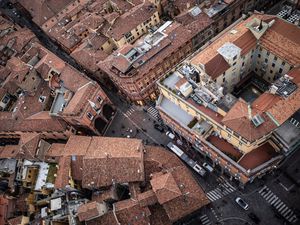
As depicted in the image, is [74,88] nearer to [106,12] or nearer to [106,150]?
[106,150]

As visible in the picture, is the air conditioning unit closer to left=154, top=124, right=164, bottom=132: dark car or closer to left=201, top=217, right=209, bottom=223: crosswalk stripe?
left=201, top=217, right=209, bottom=223: crosswalk stripe

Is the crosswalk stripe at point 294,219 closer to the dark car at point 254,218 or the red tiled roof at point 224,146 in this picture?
the dark car at point 254,218

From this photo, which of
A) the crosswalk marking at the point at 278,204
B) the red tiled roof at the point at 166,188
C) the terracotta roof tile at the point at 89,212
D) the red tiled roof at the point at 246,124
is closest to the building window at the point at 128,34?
the red tiled roof at the point at 246,124

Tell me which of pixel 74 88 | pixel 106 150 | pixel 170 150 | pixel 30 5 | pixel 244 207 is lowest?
pixel 244 207

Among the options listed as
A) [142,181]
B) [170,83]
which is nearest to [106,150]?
[142,181]

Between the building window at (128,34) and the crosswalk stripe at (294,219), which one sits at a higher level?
the building window at (128,34)
